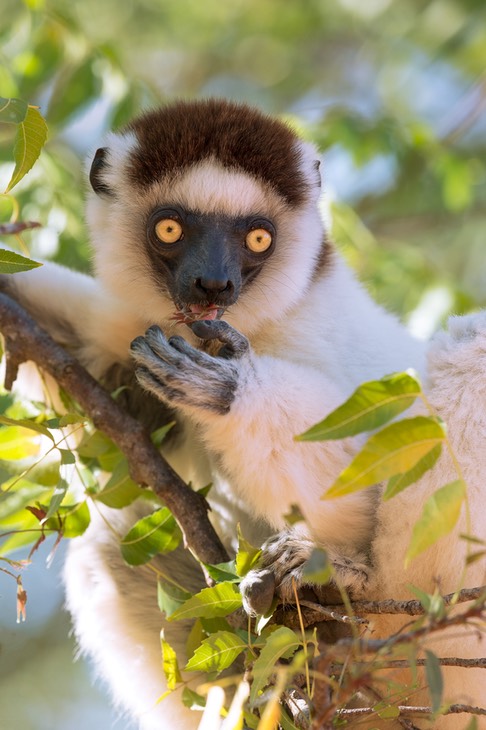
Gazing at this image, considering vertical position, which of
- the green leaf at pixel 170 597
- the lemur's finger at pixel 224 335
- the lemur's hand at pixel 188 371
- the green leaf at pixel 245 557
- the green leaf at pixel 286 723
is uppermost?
the lemur's finger at pixel 224 335

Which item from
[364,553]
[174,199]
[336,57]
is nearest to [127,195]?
[174,199]

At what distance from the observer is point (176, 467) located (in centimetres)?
424

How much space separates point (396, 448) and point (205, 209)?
1.91 metres

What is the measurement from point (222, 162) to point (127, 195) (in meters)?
0.43

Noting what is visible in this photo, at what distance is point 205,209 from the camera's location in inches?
146

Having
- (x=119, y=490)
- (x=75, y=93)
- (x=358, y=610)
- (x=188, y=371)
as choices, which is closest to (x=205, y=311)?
(x=188, y=371)

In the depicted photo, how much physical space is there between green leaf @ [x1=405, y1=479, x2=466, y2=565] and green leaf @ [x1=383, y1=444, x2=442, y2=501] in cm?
11

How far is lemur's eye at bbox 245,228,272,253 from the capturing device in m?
3.80

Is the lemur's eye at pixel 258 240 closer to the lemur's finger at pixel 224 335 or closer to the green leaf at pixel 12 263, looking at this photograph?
the lemur's finger at pixel 224 335

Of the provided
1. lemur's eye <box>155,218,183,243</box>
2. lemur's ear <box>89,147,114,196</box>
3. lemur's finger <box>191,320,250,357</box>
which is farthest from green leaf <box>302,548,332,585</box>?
lemur's ear <box>89,147,114,196</box>

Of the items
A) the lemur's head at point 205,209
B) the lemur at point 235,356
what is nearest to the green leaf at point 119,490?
the lemur at point 235,356

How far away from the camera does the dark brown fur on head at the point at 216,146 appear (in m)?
3.81

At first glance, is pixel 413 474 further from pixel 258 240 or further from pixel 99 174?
pixel 99 174

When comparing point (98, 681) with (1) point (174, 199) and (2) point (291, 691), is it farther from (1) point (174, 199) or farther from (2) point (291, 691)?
(1) point (174, 199)
